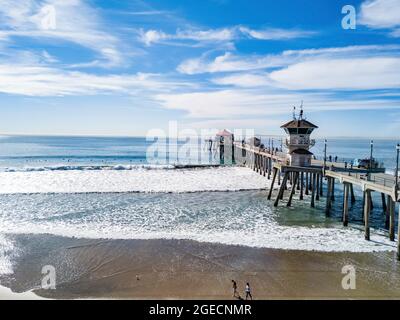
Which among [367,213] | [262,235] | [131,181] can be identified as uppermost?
[367,213]

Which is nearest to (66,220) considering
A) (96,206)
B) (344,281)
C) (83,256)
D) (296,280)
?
(96,206)

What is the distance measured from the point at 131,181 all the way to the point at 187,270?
1158 inches

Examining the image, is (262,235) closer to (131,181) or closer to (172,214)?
(172,214)

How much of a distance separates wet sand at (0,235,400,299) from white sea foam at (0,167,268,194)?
1868cm

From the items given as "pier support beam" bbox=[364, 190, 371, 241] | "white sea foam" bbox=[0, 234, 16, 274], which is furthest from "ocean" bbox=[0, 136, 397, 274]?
"pier support beam" bbox=[364, 190, 371, 241]

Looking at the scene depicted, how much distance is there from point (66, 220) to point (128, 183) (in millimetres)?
17872

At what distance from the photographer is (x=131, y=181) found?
44.2 m

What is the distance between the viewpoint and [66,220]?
81.8 ft

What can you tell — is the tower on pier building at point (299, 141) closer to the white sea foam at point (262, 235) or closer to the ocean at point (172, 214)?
the ocean at point (172, 214)

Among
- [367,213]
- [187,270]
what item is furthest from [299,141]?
[187,270]

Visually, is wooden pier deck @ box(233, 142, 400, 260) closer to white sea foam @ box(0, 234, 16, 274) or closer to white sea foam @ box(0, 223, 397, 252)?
white sea foam @ box(0, 223, 397, 252)

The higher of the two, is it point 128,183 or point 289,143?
point 289,143
